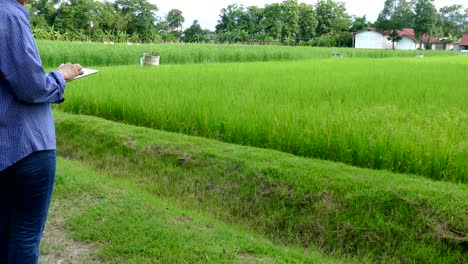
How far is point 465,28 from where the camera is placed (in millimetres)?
62469

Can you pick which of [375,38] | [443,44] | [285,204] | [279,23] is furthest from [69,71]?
[443,44]

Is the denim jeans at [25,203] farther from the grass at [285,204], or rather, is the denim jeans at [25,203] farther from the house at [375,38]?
the house at [375,38]

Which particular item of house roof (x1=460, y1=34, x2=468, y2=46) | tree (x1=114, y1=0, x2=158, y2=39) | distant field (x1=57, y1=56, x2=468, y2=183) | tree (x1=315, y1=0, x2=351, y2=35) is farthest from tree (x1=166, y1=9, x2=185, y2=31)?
distant field (x1=57, y1=56, x2=468, y2=183)

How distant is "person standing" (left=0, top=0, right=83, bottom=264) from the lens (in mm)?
1492

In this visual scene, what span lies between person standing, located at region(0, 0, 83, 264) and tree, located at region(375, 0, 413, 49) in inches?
2123

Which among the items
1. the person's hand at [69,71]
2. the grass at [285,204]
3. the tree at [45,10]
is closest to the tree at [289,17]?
the tree at [45,10]

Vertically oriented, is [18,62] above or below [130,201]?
above

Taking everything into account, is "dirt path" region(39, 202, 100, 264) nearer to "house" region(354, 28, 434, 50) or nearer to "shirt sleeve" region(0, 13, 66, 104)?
"shirt sleeve" region(0, 13, 66, 104)

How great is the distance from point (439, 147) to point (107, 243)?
8.60 feet

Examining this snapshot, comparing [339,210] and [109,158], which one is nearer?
[339,210]

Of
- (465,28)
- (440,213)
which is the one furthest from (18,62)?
(465,28)

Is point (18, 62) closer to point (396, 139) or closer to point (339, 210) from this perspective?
point (339, 210)

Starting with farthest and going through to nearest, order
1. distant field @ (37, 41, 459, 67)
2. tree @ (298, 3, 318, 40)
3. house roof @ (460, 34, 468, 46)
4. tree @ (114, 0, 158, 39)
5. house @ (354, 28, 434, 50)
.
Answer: house roof @ (460, 34, 468, 46) → house @ (354, 28, 434, 50) → tree @ (298, 3, 318, 40) → tree @ (114, 0, 158, 39) → distant field @ (37, 41, 459, 67)

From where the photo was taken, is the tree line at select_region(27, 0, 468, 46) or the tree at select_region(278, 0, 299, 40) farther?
the tree at select_region(278, 0, 299, 40)
